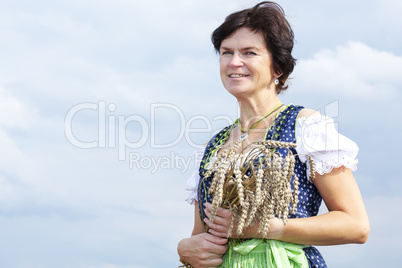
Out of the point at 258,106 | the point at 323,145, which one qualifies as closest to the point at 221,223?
the point at 323,145

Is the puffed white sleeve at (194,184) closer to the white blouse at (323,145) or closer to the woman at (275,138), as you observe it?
the woman at (275,138)

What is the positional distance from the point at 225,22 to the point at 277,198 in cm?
149

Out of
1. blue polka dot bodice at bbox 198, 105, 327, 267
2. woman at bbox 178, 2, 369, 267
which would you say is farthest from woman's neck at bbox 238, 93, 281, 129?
blue polka dot bodice at bbox 198, 105, 327, 267

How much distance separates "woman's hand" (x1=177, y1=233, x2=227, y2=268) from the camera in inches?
119

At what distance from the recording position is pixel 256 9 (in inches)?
139

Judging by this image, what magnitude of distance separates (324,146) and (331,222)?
447mm

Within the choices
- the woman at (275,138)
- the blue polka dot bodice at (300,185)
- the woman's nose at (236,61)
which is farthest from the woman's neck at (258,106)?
the woman's nose at (236,61)

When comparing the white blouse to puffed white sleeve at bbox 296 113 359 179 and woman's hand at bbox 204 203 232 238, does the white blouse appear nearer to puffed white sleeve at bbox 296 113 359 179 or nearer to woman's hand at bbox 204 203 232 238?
puffed white sleeve at bbox 296 113 359 179

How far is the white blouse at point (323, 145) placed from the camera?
2.94 metres

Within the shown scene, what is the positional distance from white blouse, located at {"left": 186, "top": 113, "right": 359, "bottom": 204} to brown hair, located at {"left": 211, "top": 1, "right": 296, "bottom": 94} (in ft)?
1.68

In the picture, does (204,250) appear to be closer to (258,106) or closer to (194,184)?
(194,184)

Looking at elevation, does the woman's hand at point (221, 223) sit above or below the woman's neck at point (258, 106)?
below

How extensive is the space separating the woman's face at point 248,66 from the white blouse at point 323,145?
1.43 ft

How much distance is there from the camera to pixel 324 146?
117 inches
